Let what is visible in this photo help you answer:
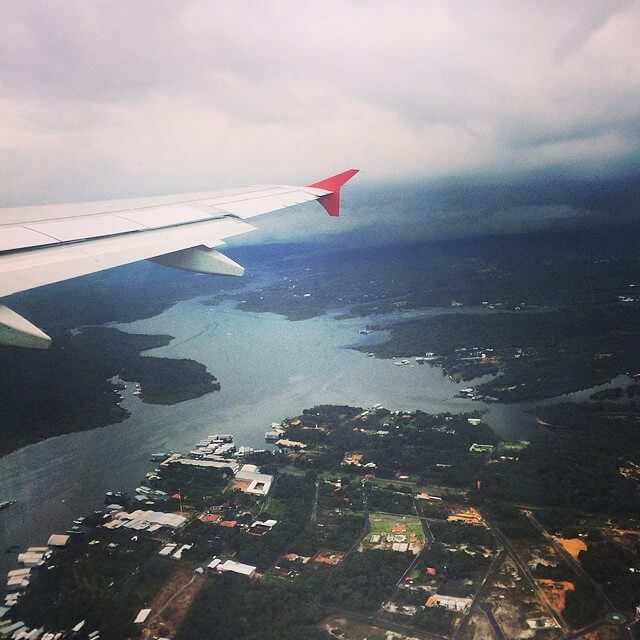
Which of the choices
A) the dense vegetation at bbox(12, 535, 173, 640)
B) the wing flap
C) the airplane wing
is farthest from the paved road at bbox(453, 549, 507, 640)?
the wing flap

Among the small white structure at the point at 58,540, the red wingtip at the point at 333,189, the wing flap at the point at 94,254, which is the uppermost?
the red wingtip at the point at 333,189

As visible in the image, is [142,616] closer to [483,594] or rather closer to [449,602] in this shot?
[449,602]

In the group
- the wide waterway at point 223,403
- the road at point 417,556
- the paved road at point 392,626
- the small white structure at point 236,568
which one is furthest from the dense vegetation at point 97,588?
the road at point 417,556

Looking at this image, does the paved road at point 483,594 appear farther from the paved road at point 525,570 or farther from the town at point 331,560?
the paved road at point 525,570

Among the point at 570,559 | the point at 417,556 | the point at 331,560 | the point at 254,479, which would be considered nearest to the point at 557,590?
the point at 570,559

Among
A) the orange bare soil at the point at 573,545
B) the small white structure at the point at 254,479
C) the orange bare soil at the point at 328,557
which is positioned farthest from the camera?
the small white structure at the point at 254,479

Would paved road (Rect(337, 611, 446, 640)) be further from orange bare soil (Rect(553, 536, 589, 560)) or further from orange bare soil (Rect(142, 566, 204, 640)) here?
orange bare soil (Rect(553, 536, 589, 560))
